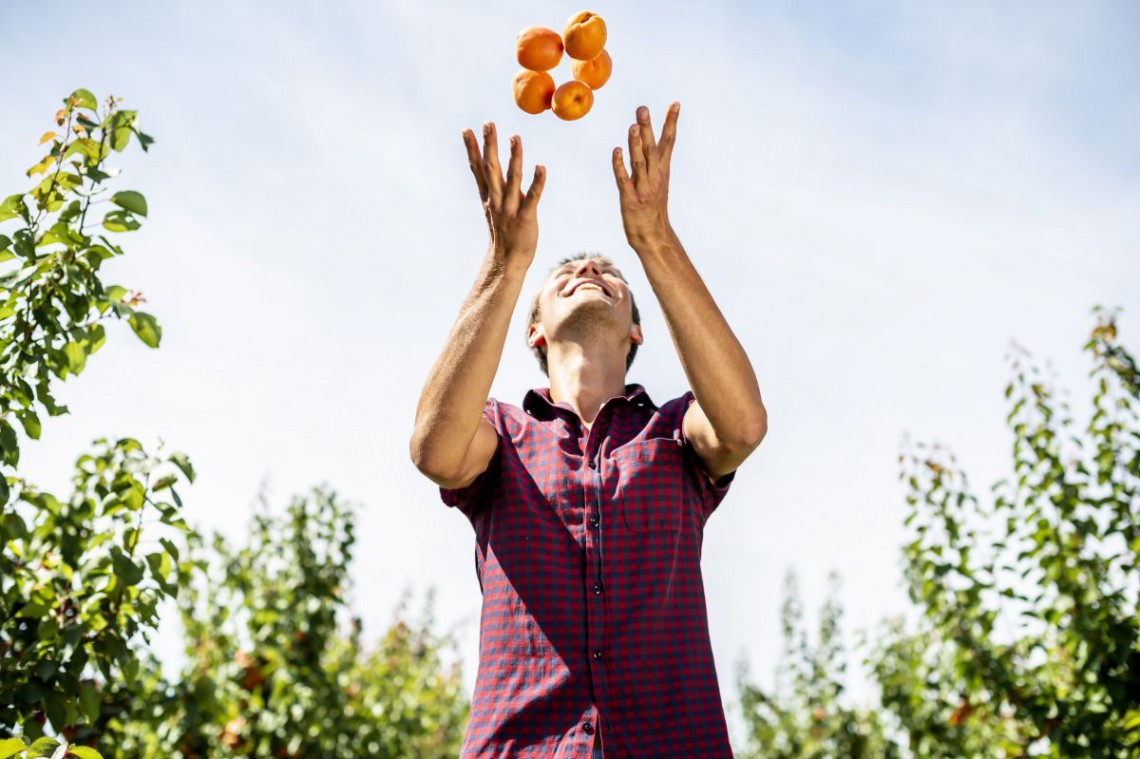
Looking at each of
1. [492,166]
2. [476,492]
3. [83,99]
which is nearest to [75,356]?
[83,99]

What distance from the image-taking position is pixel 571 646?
2.18 meters

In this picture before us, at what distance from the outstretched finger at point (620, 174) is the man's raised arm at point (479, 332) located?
17 centimetres

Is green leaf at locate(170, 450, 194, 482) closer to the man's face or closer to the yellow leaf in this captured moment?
the yellow leaf

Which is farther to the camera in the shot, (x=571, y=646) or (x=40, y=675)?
(x=40, y=675)

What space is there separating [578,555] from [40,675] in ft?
4.82

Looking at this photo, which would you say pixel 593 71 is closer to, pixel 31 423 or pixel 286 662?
pixel 31 423

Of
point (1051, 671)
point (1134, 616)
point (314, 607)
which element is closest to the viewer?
point (1134, 616)

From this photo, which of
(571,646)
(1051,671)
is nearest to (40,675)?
(571,646)

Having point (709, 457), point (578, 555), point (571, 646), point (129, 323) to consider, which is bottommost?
point (571, 646)

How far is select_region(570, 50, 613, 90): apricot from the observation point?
9.40 feet

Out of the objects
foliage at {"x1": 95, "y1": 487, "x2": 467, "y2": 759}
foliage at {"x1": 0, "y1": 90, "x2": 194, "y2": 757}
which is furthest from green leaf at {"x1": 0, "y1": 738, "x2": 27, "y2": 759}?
foliage at {"x1": 95, "y1": 487, "x2": 467, "y2": 759}

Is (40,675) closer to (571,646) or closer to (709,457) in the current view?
(571,646)

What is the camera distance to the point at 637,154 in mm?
2342

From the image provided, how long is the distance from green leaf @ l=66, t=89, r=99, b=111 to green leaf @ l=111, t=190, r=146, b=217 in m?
0.29
